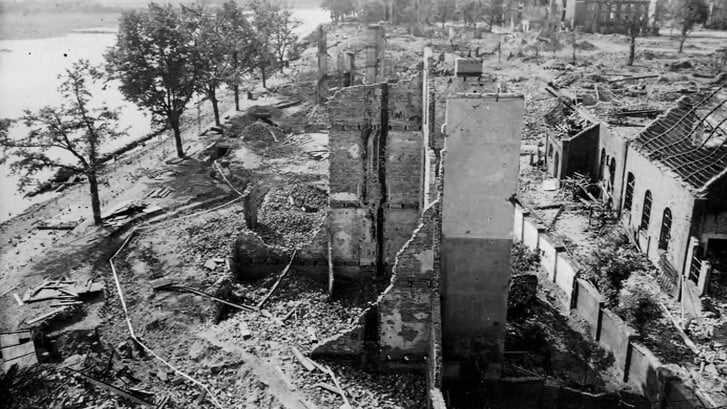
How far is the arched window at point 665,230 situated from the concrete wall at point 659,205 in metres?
0.14

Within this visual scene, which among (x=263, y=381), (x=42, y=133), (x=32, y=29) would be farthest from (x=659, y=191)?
(x=32, y=29)

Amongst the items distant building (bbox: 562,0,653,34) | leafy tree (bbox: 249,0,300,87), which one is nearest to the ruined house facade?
leafy tree (bbox: 249,0,300,87)

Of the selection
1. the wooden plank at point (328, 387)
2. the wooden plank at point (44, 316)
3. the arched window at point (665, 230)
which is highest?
the arched window at point (665, 230)

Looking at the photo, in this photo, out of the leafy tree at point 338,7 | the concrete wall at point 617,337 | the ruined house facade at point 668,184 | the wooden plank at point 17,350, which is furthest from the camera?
the leafy tree at point 338,7

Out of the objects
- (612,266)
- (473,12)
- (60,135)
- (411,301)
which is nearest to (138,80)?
(60,135)

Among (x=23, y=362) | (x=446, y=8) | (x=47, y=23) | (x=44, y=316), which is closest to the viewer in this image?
(x=23, y=362)

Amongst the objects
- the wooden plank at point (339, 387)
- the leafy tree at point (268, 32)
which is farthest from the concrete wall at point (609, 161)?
the leafy tree at point (268, 32)

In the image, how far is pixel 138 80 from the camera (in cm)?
3083

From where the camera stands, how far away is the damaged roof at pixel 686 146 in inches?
772

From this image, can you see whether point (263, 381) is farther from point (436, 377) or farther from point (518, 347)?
point (518, 347)

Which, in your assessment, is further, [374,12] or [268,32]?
[374,12]

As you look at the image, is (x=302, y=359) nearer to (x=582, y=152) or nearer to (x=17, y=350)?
(x=17, y=350)

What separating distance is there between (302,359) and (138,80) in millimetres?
21021

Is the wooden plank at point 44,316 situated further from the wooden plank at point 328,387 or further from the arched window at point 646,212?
the arched window at point 646,212
